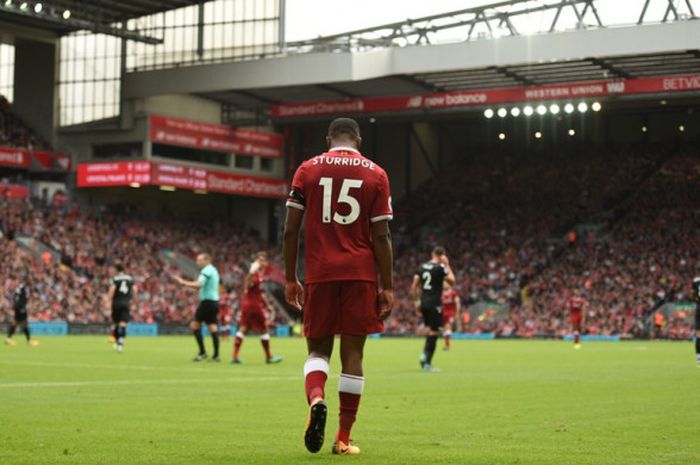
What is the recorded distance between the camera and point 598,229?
6594 cm

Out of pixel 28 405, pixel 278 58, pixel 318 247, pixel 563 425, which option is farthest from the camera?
pixel 278 58

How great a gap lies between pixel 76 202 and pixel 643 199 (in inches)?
1178

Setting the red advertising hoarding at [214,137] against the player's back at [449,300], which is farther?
the red advertising hoarding at [214,137]

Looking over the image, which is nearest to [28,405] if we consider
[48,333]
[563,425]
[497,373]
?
[563,425]

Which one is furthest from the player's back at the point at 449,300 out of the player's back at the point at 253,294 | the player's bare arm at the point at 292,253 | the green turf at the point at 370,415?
the player's bare arm at the point at 292,253

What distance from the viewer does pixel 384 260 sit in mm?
9578

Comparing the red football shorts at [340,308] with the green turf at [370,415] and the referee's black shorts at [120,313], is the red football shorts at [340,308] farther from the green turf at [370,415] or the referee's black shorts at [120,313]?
the referee's black shorts at [120,313]

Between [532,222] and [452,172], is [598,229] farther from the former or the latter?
[452,172]

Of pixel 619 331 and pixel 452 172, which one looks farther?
pixel 452 172

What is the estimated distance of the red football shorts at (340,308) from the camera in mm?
9547

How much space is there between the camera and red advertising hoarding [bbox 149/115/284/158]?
64.6 meters

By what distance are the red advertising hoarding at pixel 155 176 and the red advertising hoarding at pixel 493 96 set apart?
471 centimetres

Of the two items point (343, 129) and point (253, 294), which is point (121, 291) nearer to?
point (253, 294)

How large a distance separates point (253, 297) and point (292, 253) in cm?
1734
